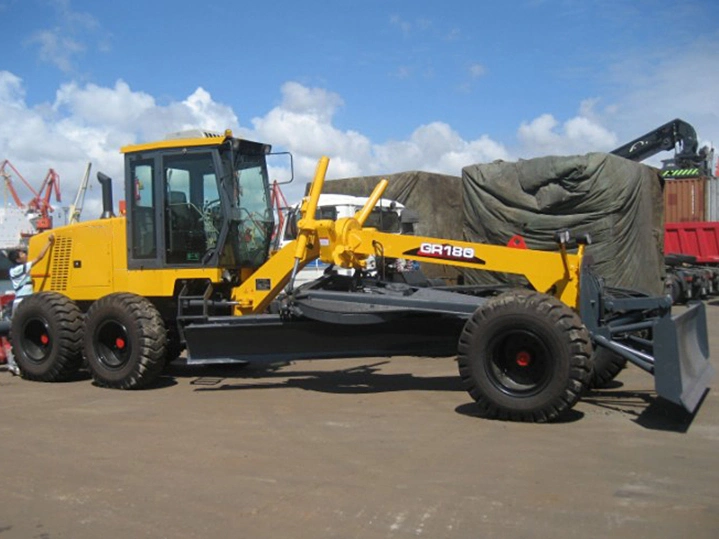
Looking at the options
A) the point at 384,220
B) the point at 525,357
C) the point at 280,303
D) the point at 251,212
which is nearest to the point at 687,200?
the point at 384,220

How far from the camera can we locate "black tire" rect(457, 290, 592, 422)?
629 cm

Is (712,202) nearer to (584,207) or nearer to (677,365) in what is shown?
(584,207)

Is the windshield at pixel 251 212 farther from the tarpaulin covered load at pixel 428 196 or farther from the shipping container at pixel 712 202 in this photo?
the shipping container at pixel 712 202

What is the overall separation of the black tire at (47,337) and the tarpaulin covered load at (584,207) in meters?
9.84

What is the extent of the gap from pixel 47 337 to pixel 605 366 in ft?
21.5

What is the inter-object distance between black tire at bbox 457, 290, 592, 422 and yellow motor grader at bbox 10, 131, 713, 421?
1 centimetres

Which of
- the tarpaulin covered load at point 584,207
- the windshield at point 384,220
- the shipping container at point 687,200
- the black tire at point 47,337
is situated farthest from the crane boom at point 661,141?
the black tire at point 47,337

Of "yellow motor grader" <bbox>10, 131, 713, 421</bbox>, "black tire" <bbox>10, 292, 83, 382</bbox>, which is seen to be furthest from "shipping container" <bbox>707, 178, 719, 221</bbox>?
"black tire" <bbox>10, 292, 83, 382</bbox>

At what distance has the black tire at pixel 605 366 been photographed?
25.4 feet

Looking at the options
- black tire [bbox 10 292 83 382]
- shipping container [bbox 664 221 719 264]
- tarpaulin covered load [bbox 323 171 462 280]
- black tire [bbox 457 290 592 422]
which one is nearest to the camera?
black tire [bbox 457 290 592 422]

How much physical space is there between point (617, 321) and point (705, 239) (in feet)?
60.1

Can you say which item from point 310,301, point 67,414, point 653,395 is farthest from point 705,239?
point 67,414

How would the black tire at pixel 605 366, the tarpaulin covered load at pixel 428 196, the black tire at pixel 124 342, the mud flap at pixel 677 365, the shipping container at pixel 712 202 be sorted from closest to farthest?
1. the mud flap at pixel 677 365
2. the black tire at pixel 605 366
3. the black tire at pixel 124 342
4. the tarpaulin covered load at pixel 428 196
5. the shipping container at pixel 712 202

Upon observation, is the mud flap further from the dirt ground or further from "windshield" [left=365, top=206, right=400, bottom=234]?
"windshield" [left=365, top=206, right=400, bottom=234]
